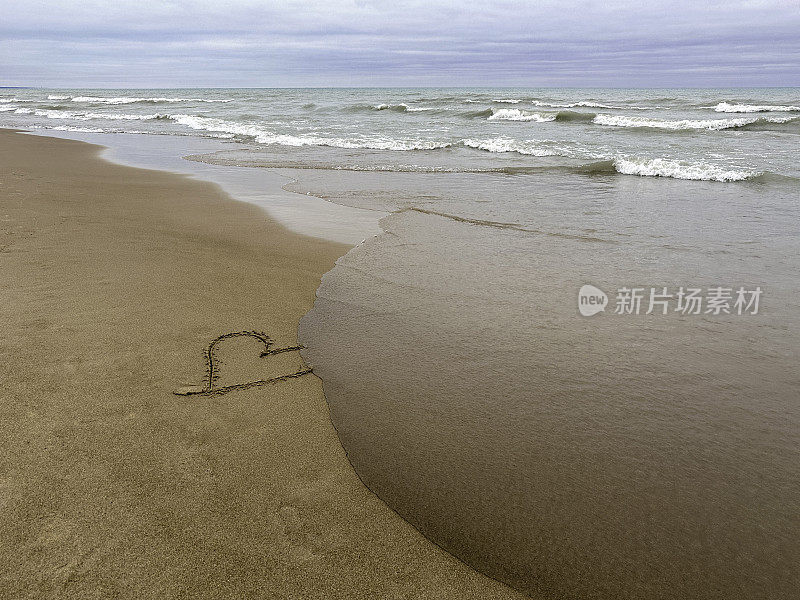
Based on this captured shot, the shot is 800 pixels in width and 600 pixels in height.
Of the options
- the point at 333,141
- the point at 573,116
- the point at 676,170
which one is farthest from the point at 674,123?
the point at 333,141

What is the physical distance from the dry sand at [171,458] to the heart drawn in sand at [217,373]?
0.06 metres

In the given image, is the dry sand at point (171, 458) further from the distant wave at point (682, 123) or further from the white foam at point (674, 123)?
the white foam at point (674, 123)

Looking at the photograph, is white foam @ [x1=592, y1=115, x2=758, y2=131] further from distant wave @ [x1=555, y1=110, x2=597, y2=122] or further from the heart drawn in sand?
the heart drawn in sand

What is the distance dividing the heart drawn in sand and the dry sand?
6 cm

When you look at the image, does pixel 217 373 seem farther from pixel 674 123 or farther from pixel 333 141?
pixel 674 123

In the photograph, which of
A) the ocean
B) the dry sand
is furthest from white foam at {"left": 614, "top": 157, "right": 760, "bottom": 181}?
the dry sand

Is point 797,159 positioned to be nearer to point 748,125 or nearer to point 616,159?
point 616,159

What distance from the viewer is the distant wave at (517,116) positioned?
26406 millimetres

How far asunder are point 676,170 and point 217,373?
11162 millimetres

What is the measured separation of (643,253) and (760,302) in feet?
4.74

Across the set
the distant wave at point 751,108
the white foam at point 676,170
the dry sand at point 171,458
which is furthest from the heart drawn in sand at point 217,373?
the distant wave at point 751,108

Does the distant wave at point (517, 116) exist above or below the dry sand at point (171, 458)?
above

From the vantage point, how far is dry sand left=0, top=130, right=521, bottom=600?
183 centimetres

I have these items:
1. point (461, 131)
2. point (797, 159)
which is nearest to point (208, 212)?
point (797, 159)
